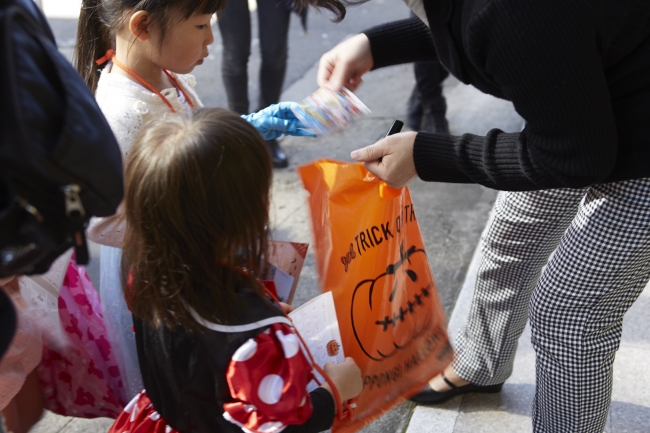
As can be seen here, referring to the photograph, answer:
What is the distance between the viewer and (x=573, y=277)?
1642mm

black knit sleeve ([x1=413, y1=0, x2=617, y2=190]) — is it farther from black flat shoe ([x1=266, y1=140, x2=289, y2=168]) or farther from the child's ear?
black flat shoe ([x1=266, y1=140, x2=289, y2=168])

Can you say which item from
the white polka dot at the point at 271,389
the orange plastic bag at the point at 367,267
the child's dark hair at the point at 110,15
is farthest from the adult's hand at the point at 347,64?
the white polka dot at the point at 271,389

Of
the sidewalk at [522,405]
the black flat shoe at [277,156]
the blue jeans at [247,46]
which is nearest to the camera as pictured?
the sidewalk at [522,405]

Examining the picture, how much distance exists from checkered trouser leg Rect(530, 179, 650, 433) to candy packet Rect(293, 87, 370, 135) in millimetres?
655

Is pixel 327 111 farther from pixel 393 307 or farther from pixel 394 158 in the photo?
pixel 393 307

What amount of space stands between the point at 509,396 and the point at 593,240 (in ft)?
3.22

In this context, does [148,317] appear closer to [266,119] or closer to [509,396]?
[266,119]

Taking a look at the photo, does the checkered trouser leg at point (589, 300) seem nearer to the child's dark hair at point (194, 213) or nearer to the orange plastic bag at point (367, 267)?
the orange plastic bag at point (367, 267)

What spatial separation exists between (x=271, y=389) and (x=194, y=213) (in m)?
0.38

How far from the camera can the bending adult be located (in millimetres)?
1324

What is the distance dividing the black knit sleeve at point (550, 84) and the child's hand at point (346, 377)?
0.59 meters

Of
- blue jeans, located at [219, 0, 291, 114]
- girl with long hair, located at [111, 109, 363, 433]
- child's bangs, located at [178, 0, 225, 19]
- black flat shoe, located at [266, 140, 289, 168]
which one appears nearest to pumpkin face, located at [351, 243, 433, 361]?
girl with long hair, located at [111, 109, 363, 433]

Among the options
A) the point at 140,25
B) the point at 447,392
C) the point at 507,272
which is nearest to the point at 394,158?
the point at 507,272

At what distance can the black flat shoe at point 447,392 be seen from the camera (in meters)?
2.35
